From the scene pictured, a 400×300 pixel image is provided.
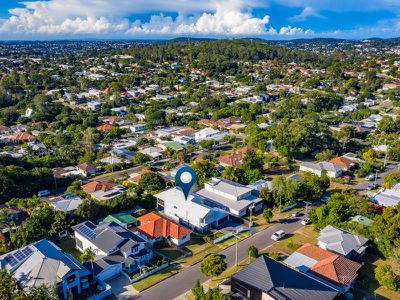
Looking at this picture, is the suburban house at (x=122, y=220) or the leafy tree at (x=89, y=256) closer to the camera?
the leafy tree at (x=89, y=256)

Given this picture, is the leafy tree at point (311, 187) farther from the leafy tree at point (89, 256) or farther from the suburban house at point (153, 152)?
the suburban house at point (153, 152)

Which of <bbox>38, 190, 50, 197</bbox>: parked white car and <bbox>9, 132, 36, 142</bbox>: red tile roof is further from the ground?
<bbox>9, 132, 36, 142</bbox>: red tile roof

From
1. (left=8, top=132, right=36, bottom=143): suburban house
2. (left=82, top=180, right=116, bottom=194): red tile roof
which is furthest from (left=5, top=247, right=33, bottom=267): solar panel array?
(left=8, top=132, right=36, bottom=143): suburban house

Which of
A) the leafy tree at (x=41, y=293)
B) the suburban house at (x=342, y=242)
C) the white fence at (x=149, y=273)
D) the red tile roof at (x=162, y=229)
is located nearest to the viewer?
the leafy tree at (x=41, y=293)

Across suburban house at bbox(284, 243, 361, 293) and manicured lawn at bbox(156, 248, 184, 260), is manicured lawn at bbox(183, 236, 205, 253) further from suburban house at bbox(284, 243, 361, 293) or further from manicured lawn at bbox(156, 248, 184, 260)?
suburban house at bbox(284, 243, 361, 293)

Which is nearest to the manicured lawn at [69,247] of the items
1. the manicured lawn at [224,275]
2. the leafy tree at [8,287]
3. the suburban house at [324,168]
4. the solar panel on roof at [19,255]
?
the solar panel on roof at [19,255]
